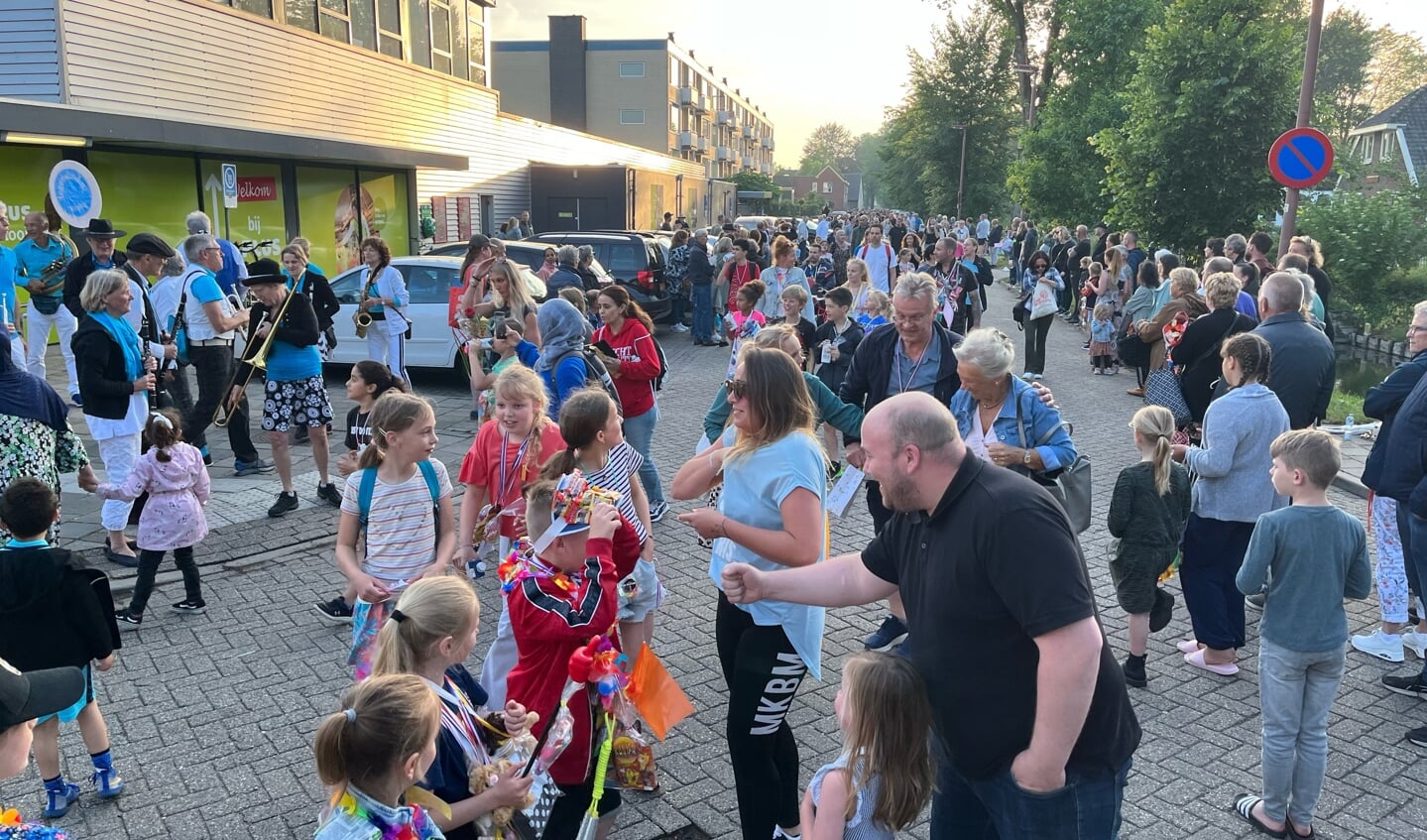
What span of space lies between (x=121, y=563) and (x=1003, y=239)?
3698cm

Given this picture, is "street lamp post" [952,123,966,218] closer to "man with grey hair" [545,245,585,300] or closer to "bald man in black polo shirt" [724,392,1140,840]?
"man with grey hair" [545,245,585,300]

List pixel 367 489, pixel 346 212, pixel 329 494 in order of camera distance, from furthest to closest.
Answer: pixel 346 212, pixel 329 494, pixel 367 489

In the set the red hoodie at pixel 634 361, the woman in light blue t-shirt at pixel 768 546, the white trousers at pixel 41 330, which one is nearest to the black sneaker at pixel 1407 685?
the woman in light blue t-shirt at pixel 768 546

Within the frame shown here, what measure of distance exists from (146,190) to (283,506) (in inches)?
381

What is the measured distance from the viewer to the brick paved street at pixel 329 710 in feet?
13.0

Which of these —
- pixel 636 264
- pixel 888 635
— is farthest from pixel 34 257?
pixel 888 635

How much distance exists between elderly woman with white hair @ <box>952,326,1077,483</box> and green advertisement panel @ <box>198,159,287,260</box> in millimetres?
15166

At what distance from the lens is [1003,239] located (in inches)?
1534

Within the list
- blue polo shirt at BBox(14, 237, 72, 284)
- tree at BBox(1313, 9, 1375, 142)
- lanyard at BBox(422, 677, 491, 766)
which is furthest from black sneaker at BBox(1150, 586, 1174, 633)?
tree at BBox(1313, 9, 1375, 142)

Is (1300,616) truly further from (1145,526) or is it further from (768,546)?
(768,546)

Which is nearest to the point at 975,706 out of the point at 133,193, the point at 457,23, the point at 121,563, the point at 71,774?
the point at 71,774

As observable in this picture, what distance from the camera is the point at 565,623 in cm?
328

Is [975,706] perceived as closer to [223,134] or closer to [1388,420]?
A: [1388,420]

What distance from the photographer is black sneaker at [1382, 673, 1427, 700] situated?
5133mm
